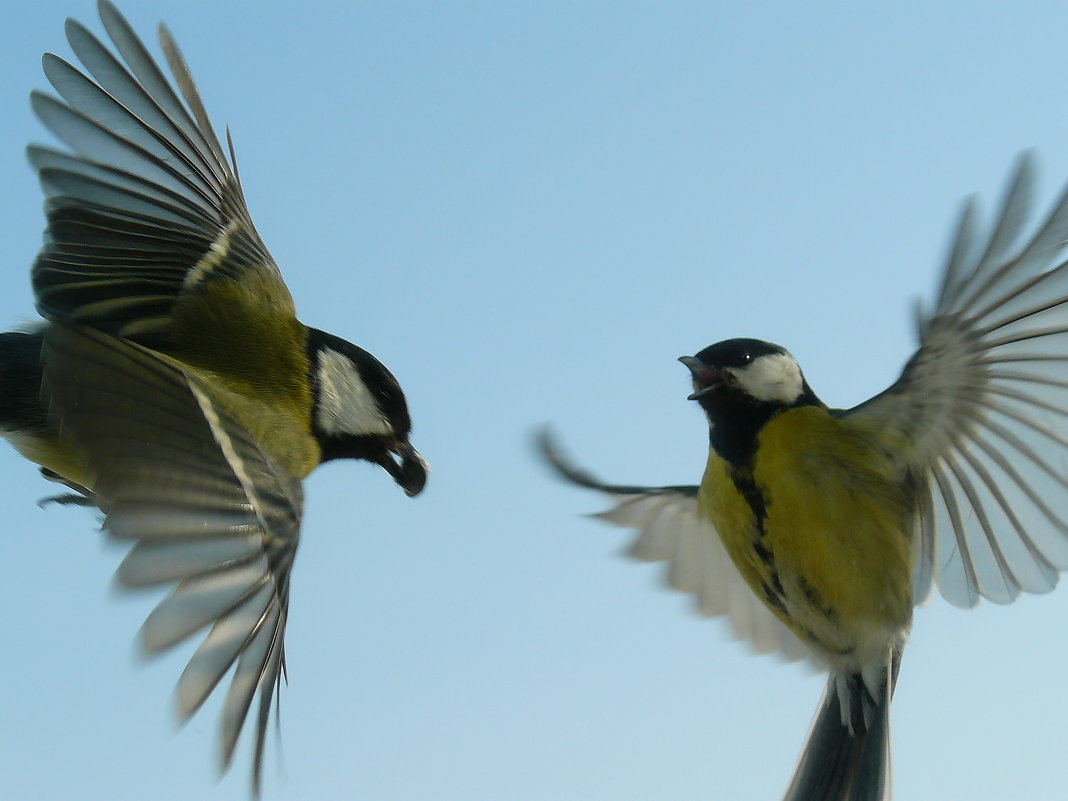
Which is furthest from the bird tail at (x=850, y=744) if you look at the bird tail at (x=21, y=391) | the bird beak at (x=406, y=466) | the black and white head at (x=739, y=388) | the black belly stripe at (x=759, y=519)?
the bird tail at (x=21, y=391)

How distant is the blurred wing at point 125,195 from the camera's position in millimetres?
1660

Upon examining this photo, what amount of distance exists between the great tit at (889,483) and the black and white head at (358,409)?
1.58 feet

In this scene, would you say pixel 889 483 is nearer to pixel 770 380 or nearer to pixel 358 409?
pixel 770 380

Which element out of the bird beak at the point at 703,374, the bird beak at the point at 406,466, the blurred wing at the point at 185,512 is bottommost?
the blurred wing at the point at 185,512

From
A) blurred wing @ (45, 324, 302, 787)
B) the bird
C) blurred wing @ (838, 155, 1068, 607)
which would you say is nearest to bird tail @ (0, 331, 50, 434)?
the bird

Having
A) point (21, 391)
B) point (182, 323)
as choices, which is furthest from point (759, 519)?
point (21, 391)

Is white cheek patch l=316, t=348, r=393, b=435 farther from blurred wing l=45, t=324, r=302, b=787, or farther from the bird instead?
blurred wing l=45, t=324, r=302, b=787

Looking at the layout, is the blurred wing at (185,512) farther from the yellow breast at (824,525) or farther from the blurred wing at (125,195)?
the yellow breast at (824,525)

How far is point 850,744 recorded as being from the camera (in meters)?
1.71

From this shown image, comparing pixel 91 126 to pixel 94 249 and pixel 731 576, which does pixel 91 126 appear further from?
pixel 731 576

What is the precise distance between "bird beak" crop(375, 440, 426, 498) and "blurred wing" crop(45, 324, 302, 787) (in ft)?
1.50

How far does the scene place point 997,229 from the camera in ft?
4.61

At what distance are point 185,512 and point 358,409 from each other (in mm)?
573

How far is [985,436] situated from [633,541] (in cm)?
76
